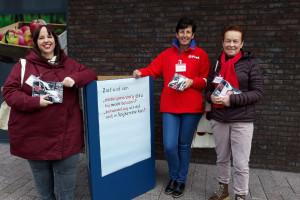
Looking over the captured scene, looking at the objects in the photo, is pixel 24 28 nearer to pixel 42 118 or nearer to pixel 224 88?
pixel 42 118

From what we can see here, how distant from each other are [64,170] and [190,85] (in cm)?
148

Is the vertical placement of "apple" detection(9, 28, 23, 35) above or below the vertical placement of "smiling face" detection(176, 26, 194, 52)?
above

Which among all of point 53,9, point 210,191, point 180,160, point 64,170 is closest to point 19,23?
point 53,9

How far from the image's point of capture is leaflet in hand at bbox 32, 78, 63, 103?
2.20 metres

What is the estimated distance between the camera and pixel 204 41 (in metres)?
3.75

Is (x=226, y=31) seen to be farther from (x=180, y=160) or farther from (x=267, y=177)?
(x=267, y=177)

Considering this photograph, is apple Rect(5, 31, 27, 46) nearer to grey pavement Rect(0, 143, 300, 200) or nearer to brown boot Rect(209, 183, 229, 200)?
grey pavement Rect(0, 143, 300, 200)

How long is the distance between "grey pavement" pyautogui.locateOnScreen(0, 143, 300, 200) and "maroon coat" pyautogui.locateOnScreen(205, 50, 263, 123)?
1.12 m

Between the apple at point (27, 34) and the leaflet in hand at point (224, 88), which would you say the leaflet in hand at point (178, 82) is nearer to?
the leaflet in hand at point (224, 88)

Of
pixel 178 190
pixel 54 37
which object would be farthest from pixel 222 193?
pixel 54 37

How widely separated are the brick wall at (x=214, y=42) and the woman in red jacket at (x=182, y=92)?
3.21 ft

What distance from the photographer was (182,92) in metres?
2.85

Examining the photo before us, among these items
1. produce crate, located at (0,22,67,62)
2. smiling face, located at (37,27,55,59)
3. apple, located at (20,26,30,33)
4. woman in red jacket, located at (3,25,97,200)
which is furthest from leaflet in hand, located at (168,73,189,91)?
apple, located at (20,26,30,33)

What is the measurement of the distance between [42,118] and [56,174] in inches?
24.5
